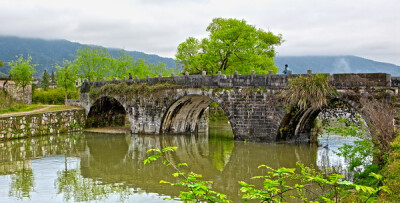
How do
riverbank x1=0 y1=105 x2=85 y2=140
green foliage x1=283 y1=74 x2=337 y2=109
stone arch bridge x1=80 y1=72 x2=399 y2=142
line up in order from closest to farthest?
stone arch bridge x1=80 y1=72 x2=399 y2=142 < green foliage x1=283 y1=74 x2=337 y2=109 < riverbank x1=0 y1=105 x2=85 y2=140

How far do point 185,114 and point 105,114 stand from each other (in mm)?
8347

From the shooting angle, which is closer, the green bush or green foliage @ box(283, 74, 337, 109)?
green foliage @ box(283, 74, 337, 109)

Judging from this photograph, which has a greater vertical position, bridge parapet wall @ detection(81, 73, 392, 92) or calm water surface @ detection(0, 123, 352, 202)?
bridge parapet wall @ detection(81, 73, 392, 92)

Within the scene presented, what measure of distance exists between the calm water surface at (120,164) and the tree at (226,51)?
942cm

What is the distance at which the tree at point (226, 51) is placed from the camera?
3191 cm

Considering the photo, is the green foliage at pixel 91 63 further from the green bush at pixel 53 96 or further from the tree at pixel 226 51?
the tree at pixel 226 51

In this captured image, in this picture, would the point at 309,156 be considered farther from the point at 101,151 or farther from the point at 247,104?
the point at 101,151

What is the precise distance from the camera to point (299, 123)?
21125mm

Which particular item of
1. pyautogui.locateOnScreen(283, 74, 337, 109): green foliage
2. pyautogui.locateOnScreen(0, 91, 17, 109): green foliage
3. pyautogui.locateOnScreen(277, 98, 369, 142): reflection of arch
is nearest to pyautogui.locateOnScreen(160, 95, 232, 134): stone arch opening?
pyautogui.locateOnScreen(277, 98, 369, 142): reflection of arch

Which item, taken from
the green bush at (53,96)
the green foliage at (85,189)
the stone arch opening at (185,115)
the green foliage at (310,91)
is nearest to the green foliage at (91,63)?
the green bush at (53,96)

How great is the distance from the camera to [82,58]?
44969mm

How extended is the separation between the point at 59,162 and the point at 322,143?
13716 mm

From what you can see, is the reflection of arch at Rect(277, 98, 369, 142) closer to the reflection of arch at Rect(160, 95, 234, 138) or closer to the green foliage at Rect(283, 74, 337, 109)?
the green foliage at Rect(283, 74, 337, 109)

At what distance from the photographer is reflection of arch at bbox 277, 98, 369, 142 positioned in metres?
18.8
